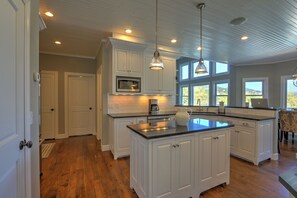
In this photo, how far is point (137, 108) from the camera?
4180 mm

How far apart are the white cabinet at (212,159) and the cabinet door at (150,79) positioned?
229 cm

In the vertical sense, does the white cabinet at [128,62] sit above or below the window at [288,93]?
above

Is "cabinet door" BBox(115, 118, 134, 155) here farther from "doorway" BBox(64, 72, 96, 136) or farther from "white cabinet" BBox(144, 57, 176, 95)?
"doorway" BBox(64, 72, 96, 136)

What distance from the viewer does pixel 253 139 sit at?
3.06 meters

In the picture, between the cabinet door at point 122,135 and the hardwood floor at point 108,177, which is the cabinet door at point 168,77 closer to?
the cabinet door at point 122,135

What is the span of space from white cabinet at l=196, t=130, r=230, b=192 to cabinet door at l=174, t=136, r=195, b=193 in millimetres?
113

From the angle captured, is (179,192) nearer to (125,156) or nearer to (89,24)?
(125,156)

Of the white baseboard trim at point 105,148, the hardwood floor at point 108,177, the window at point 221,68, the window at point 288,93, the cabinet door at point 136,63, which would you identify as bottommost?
the hardwood floor at point 108,177

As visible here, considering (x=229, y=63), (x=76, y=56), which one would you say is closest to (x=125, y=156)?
(x=76, y=56)

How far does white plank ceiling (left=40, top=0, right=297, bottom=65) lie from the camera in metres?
2.40

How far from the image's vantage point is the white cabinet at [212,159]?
2051 millimetres

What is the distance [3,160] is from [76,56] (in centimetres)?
468

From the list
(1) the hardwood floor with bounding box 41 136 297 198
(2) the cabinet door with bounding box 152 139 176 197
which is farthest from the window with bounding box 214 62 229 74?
(2) the cabinet door with bounding box 152 139 176 197

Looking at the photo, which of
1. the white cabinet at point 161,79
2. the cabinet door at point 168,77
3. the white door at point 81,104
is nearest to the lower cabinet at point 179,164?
the white cabinet at point 161,79
